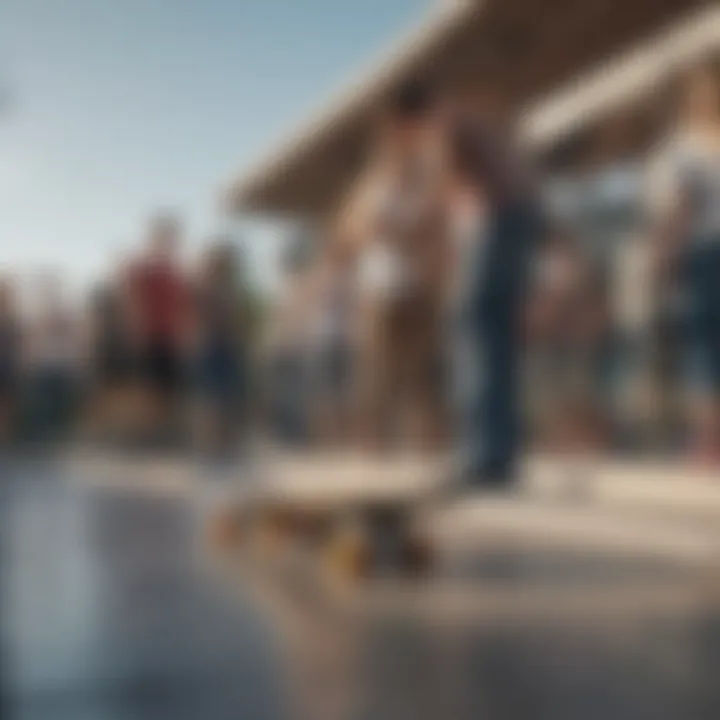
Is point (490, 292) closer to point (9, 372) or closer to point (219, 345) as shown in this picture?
point (219, 345)

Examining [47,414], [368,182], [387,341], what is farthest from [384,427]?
[47,414]

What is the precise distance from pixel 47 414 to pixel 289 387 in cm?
30

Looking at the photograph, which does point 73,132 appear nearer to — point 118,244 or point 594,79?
point 118,244

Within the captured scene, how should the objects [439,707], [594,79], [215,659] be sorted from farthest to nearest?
[594,79] → [215,659] → [439,707]

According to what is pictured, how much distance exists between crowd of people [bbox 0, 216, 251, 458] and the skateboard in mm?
119

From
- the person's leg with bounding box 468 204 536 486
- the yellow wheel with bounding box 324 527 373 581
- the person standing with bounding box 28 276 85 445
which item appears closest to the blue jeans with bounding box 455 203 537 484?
the person's leg with bounding box 468 204 536 486

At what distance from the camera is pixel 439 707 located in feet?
3.42

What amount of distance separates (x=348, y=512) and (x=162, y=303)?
0.40 m

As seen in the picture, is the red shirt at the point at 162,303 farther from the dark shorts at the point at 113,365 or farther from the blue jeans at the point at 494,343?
the blue jeans at the point at 494,343

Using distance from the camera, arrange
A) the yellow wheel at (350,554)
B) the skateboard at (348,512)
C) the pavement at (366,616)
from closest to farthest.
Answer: the pavement at (366,616) → the skateboard at (348,512) → the yellow wheel at (350,554)

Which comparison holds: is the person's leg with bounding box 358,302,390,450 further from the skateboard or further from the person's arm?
the person's arm

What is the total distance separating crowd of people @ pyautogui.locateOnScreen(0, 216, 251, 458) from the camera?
1320 mm

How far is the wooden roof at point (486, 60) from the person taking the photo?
1.30m

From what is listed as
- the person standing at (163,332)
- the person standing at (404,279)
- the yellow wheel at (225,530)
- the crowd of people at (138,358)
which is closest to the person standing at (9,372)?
the crowd of people at (138,358)
